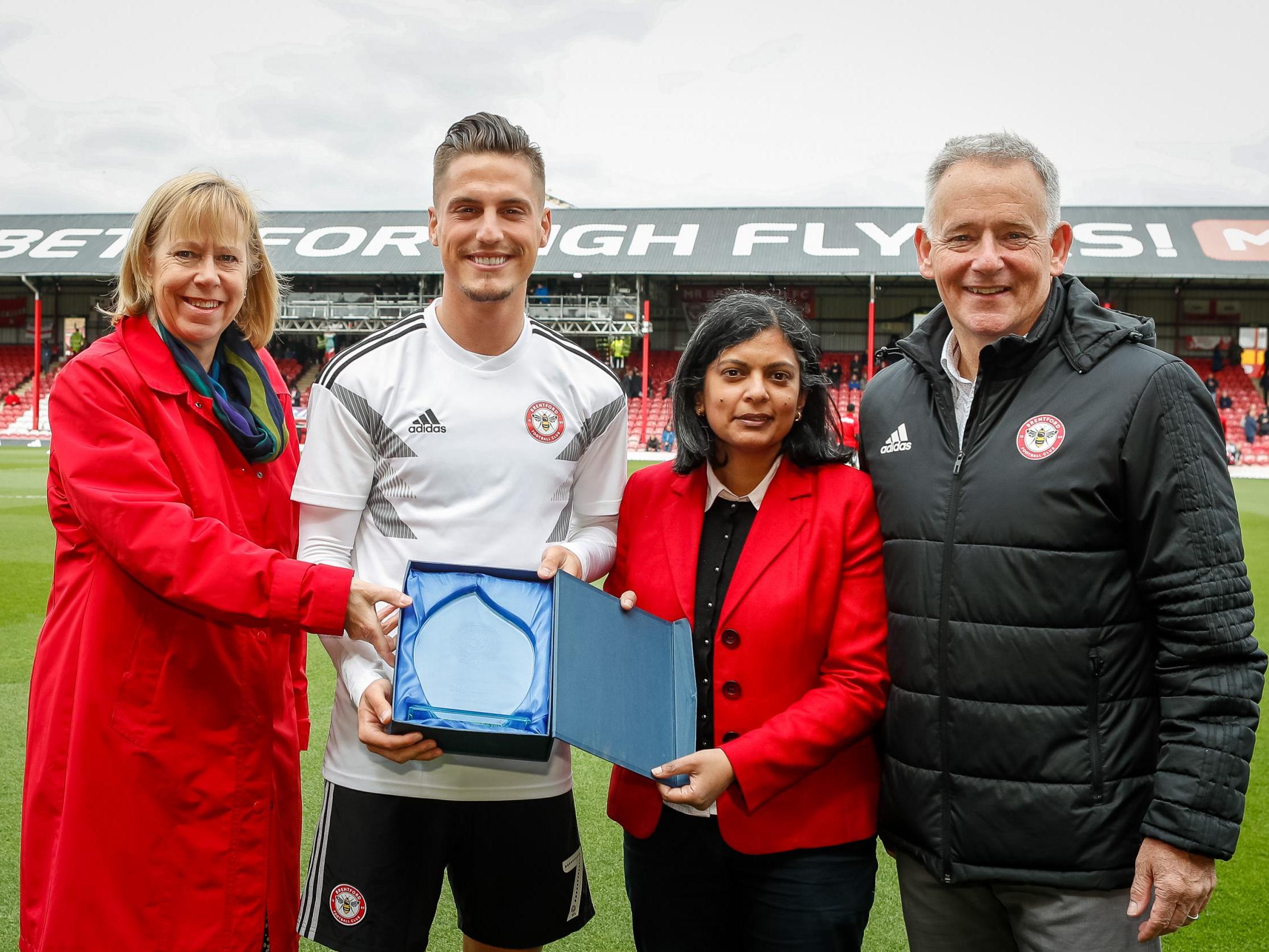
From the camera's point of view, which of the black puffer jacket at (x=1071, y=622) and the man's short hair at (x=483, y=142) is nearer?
the black puffer jacket at (x=1071, y=622)

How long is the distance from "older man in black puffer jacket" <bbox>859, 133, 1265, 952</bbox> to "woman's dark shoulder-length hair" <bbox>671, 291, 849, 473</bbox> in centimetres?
19

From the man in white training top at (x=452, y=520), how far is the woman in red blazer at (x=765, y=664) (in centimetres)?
25

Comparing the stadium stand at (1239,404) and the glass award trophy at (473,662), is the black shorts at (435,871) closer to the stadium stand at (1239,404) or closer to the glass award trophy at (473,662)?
the glass award trophy at (473,662)

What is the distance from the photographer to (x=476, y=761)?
7.98 ft

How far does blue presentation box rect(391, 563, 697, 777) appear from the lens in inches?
77.4

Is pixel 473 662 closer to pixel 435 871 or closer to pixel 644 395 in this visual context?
pixel 435 871

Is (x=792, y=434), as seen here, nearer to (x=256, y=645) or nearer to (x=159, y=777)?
(x=256, y=645)

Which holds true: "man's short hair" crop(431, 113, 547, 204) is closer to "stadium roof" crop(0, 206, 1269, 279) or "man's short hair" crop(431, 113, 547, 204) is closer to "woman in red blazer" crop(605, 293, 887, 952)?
"woman in red blazer" crop(605, 293, 887, 952)

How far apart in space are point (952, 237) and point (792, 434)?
556 millimetres

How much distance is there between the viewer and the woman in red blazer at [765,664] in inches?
85.1

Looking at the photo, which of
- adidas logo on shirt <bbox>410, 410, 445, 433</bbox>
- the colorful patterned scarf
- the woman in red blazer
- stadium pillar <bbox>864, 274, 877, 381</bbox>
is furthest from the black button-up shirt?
Answer: stadium pillar <bbox>864, 274, 877, 381</bbox>

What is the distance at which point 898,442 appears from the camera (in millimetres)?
2301

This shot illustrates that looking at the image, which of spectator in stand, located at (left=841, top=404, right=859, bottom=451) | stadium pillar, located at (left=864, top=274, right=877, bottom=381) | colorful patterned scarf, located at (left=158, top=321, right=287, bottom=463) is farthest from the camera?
stadium pillar, located at (left=864, top=274, right=877, bottom=381)

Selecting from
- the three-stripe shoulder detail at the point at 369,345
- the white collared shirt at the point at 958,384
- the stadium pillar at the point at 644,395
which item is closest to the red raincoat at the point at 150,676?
the three-stripe shoulder detail at the point at 369,345
